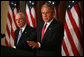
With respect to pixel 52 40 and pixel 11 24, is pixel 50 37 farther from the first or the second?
pixel 11 24

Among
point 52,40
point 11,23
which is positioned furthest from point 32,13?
point 52,40

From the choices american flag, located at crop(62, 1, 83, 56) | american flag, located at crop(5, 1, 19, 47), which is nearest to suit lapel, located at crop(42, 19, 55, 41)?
american flag, located at crop(62, 1, 83, 56)

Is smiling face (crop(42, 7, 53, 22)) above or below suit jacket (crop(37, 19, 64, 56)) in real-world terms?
above

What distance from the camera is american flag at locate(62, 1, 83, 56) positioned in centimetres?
296

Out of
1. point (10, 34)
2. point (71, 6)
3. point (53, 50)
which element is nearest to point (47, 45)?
point (53, 50)

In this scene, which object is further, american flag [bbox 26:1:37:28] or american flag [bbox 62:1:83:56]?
american flag [bbox 26:1:37:28]

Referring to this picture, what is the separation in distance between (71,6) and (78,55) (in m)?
0.80

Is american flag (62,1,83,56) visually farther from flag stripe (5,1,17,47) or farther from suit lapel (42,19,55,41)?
flag stripe (5,1,17,47)

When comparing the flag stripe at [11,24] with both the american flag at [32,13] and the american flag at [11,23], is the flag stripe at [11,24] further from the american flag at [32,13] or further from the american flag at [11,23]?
the american flag at [32,13]

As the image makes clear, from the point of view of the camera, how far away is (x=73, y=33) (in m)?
3.00

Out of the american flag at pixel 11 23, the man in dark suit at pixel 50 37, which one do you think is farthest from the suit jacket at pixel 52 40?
the american flag at pixel 11 23

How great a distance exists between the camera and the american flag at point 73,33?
296cm

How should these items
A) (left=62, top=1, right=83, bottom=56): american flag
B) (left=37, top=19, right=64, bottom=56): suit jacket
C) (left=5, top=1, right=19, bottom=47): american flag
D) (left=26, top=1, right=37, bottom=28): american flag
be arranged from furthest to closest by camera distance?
(left=5, top=1, right=19, bottom=47): american flag < (left=26, top=1, right=37, bottom=28): american flag < (left=62, top=1, right=83, bottom=56): american flag < (left=37, top=19, right=64, bottom=56): suit jacket

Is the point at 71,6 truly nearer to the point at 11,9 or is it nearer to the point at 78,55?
the point at 78,55
